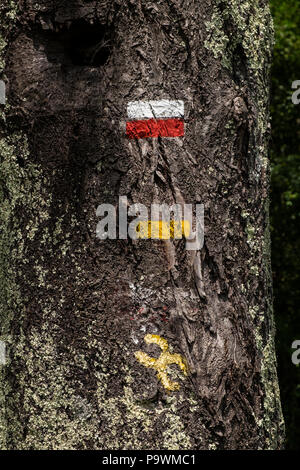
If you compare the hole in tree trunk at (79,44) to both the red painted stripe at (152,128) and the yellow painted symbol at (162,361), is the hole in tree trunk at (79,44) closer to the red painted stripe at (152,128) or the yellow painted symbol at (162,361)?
the red painted stripe at (152,128)

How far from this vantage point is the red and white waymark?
1.61 metres

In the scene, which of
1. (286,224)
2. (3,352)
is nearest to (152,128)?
(3,352)

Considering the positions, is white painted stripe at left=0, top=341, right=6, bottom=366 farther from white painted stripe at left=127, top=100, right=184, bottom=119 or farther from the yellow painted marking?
white painted stripe at left=127, top=100, right=184, bottom=119

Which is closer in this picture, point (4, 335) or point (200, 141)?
point (200, 141)

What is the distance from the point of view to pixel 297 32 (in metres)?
5.61

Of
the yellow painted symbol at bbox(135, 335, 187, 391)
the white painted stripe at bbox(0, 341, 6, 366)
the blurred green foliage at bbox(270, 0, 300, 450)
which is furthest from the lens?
the blurred green foliage at bbox(270, 0, 300, 450)

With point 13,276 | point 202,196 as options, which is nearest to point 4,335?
point 13,276

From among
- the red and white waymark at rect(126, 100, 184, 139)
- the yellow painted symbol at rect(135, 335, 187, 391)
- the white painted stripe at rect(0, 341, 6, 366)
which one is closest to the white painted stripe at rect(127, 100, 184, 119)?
the red and white waymark at rect(126, 100, 184, 139)

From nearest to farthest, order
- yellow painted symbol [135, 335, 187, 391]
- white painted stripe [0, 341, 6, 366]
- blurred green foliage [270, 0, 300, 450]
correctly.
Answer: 1. yellow painted symbol [135, 335, 187, 391]
2. white painted stripe [0, 341, 6, 366]
3. blurred green foliage [270, 0, 300, 450]

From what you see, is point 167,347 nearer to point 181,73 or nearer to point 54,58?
point 181,73

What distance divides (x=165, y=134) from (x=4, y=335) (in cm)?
73

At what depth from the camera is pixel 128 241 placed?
1615mm

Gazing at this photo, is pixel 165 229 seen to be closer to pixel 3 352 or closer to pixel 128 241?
pixel 128 241
